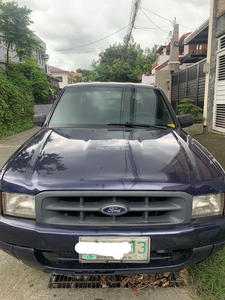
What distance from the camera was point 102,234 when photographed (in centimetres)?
170

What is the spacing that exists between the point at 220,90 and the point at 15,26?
33.0 ft

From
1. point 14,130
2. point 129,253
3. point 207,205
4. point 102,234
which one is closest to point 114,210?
point 102,234

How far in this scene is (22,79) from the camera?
500 inches

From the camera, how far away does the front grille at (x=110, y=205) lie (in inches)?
67.2

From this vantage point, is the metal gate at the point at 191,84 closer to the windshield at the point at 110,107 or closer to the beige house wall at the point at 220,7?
the beige house wall at the point at 220,7

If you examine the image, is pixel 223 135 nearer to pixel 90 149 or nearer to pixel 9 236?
pixel 90 149

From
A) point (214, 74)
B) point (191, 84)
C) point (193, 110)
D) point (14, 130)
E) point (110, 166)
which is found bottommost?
point (14, 130)

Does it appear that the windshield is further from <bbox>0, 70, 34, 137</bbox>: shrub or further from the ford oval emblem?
<bbox>0, 70, 34, 137</bbox>: shrub

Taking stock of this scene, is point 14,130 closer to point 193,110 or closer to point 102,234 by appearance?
point 193,110

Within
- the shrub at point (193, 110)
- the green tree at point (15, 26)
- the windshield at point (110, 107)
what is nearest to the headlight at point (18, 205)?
the windshield at point (110, 107)

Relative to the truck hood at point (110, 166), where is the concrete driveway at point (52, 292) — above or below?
below

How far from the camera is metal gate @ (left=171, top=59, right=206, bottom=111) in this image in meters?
9.67

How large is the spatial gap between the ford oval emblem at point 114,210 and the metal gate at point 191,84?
852cm

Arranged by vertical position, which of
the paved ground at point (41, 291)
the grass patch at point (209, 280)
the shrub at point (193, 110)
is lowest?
the paved ground at point (41, 291)
